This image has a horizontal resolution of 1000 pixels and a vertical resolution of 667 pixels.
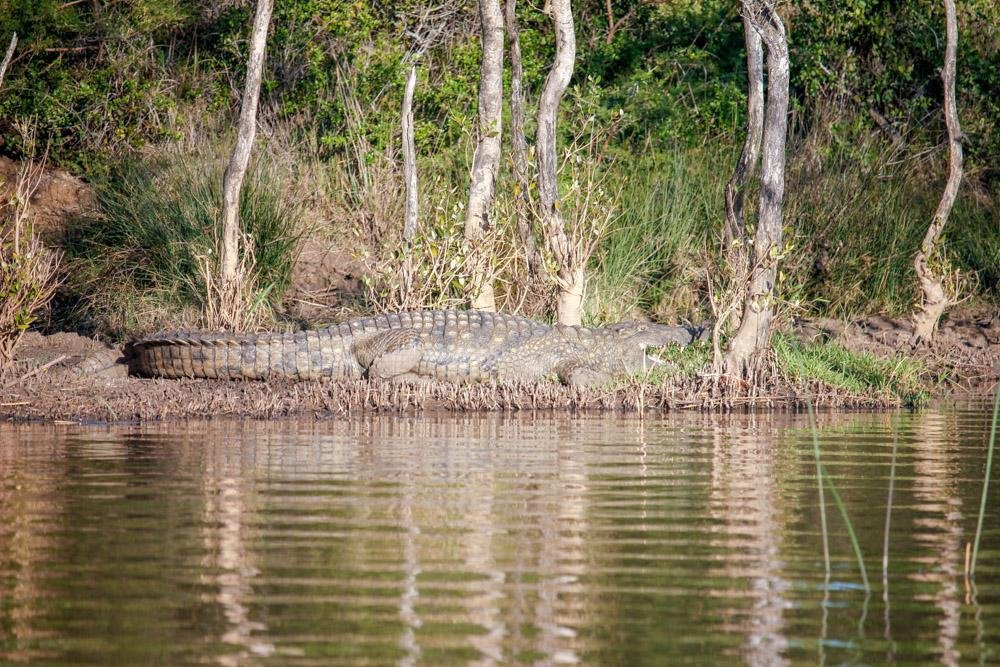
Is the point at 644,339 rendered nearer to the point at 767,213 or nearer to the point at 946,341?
the point at 767,213

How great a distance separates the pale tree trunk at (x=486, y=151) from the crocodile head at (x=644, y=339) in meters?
1.39

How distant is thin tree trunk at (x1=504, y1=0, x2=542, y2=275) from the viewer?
13312mm

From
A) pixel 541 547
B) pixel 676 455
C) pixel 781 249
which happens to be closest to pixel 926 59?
pixel 781 249

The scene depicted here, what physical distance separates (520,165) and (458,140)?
143 inches

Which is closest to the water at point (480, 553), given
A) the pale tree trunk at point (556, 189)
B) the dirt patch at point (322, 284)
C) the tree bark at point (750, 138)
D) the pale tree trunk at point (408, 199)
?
the pale tree trunk at point (556, 189)

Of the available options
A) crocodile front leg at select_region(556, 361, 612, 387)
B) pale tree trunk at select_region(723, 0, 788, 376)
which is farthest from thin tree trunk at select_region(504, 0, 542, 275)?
pale tree trunk at select_region(723, 0, 788, 376)

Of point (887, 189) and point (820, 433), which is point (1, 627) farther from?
point (887, 189)

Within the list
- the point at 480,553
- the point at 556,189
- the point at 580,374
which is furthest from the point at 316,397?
the point at 480,553

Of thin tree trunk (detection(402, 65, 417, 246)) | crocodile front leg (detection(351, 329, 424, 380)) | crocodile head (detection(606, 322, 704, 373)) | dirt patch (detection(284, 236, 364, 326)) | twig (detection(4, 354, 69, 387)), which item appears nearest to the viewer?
twig (detection(4, 354, 69, 387))

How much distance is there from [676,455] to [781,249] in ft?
14.1

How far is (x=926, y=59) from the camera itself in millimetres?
17422

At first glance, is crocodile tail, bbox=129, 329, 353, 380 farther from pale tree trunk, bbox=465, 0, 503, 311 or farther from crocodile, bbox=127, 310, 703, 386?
pale tree trunk, bbox=465, 0, 503, 311

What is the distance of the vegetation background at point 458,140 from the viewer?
1474cm

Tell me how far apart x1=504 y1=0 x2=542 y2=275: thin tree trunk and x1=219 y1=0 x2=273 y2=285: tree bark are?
8.36 feet
